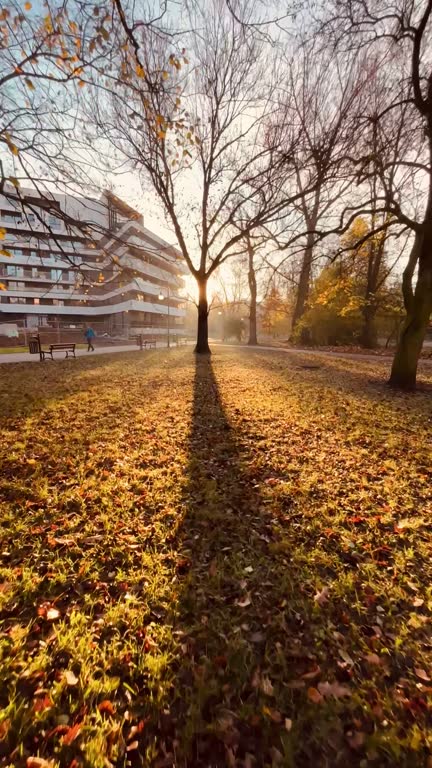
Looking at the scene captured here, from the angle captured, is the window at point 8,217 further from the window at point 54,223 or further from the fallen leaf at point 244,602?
the fallen leaf at point 244,602

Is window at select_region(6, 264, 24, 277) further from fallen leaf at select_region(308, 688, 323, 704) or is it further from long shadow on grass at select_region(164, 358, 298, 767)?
fallen leaf at select_region(308, 688, 323, 704)

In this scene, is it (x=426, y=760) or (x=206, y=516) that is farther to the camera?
(x=206, y=516)

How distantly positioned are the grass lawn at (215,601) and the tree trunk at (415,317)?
4209mm

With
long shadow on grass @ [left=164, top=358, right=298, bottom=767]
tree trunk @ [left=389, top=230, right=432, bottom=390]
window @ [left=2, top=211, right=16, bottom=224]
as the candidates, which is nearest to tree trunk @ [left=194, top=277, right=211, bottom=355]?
tree trunk @ [left=389, top=230, right=432, bottom=390]

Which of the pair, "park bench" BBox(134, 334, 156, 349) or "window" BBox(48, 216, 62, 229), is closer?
"park bench" BBox(134, 334, 156, 349)

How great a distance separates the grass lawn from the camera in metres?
1.55

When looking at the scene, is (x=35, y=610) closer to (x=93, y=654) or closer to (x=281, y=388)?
(x=93, y=654)

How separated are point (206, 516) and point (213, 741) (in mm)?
1869

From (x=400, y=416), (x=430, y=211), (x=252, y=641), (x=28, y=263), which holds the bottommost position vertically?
(x=252, y=641)

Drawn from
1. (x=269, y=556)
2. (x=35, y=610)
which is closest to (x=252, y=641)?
(x=269, y=556)

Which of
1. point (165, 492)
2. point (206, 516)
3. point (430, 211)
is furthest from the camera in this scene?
point (430, 211)

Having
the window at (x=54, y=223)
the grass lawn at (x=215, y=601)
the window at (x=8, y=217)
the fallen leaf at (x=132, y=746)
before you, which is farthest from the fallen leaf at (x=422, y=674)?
the window at (x=8, y=217)

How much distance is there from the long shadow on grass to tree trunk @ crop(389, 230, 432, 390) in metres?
7.34

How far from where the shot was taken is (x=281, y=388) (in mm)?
9438
